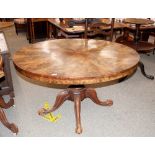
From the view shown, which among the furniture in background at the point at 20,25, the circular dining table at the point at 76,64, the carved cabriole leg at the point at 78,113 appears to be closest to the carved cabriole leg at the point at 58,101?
the circular dining table at the point at 76,64

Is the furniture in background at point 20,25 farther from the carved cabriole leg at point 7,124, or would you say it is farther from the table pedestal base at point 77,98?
the carved cabriole leg at point 7,124

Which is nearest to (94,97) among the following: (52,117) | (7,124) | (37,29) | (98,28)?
(52,117)

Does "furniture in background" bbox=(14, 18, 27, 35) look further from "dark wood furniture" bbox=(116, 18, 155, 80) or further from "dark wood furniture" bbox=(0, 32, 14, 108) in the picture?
"dark wood furniture" bbox=(0, 32, 14, 108)

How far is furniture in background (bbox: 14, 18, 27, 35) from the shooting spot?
17.5ft

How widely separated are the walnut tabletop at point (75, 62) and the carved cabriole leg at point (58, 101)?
0.50 metres

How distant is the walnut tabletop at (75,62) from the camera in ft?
4.56

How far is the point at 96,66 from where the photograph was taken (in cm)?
152

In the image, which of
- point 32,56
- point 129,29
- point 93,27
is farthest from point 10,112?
point 129,29

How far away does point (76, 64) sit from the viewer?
1.56 metres

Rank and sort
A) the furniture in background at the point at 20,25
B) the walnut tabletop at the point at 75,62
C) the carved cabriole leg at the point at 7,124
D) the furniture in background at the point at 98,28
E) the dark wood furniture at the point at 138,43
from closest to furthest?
the walnut tabletop at the point at 75,62
the carved cabriole leg at the point at 7,124
the furniture in background at the point at 98,28
the dark wood furniture at the point at 138,43
the furniture in background at the point at 20,25

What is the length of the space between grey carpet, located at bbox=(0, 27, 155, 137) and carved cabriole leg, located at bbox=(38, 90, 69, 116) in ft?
0.25
